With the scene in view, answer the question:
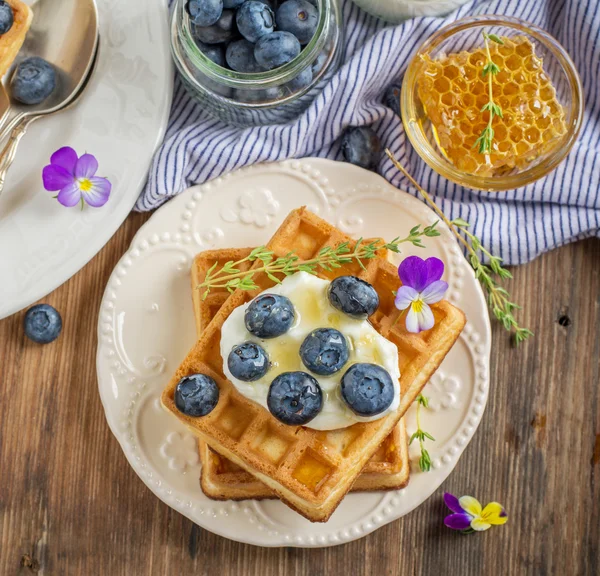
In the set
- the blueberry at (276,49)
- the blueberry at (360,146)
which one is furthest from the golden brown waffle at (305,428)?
the blueberry at (276,49)

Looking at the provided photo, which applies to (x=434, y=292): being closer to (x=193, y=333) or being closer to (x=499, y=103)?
(x=499, y=103)

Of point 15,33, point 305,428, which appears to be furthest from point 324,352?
point 15,33

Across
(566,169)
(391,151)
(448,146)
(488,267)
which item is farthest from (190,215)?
(566,169)

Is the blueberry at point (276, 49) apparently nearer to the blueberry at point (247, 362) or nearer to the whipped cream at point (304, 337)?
the whipped cream at point (304, 337)

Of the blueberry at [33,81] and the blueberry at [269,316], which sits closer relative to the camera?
the blueberry at [269,316]

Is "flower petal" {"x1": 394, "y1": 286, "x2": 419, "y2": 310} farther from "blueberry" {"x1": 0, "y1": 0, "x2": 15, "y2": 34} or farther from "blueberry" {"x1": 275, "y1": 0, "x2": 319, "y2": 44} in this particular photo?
"blueberry" {"x1": 0, "y1": 0, "x2": 15, "y2": 34}

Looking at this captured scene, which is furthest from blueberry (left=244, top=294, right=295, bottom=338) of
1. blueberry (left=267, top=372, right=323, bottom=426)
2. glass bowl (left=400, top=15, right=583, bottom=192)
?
glass bowl (left=400, top=15, right=583, bottom=192)
